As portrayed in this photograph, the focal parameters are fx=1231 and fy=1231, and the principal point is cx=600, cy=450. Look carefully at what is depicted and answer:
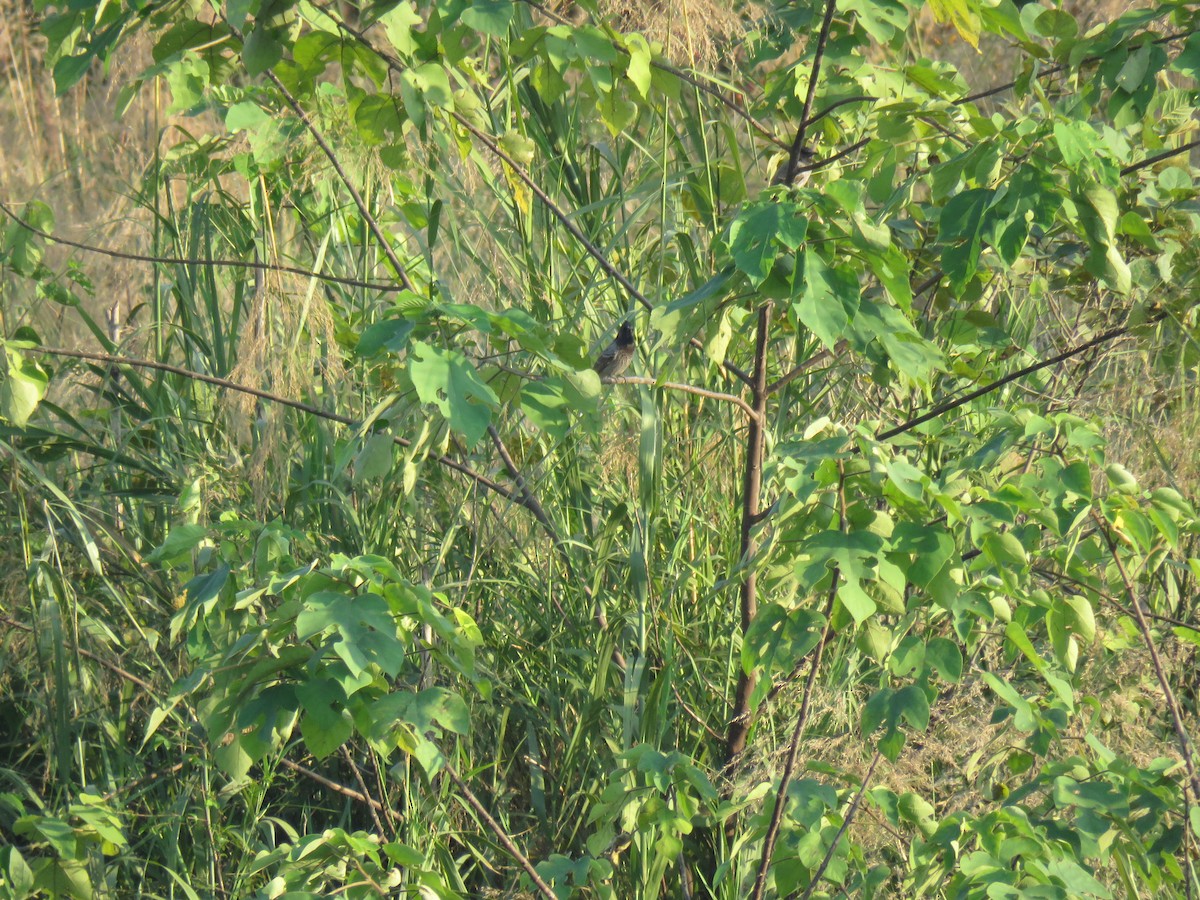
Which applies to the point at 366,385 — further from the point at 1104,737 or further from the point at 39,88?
the point at 39,88

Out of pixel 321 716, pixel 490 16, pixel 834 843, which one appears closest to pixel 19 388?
pixel 321 716

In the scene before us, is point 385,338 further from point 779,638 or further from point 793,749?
point 793,749

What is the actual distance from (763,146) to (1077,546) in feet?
3.54

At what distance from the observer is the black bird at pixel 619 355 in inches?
70.1

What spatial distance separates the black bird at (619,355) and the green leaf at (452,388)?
518 mm

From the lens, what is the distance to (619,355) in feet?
5.85

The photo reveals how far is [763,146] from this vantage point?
244 cm

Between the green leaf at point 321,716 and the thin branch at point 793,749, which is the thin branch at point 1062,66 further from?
the green leaf at point 321,716

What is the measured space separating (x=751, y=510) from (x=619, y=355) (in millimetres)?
303

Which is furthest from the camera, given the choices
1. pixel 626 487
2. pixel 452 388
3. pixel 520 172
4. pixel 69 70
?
pixel 626 487

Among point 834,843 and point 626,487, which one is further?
point 626,487

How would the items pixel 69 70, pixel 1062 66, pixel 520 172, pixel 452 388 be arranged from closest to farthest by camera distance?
pixel 452 388 < pixel 69 70 < pixel 520 172 < pixel 1062 66

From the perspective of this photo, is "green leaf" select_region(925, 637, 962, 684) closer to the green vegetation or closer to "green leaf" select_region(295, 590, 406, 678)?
the green vegetation

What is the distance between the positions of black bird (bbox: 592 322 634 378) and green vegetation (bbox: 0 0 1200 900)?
0.06m
